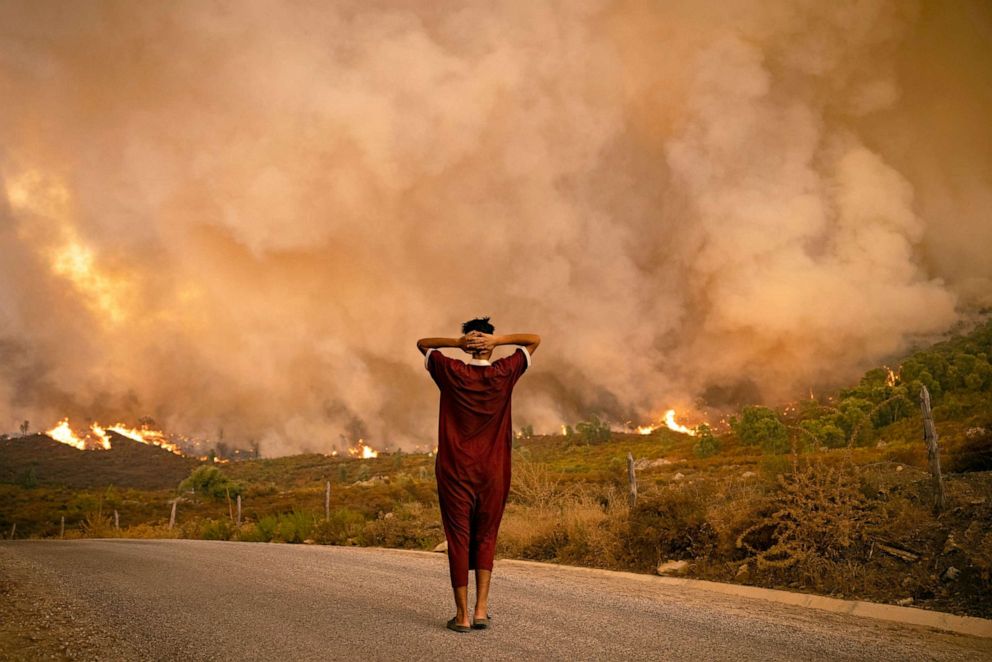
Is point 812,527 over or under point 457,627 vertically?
over

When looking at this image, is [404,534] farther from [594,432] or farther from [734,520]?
[594,432]

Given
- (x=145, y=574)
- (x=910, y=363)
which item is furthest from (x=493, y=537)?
(x=910, y=363)

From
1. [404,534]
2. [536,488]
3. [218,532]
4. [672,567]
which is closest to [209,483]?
[218,532]

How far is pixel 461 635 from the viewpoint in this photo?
468cm

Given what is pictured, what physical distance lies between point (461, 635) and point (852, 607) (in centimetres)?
433

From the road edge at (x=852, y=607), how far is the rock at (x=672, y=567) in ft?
1.62

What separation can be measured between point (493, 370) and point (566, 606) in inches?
106

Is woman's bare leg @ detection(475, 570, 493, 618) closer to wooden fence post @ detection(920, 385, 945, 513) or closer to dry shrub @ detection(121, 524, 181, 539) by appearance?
wooden fence post @ detection(920, 385, 945, 513)

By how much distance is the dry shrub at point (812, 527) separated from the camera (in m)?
7.93

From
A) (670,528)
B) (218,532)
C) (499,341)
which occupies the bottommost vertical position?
(218,532)

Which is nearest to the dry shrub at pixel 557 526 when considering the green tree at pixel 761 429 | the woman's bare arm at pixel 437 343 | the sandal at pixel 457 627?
the sandal at pixel 457 627

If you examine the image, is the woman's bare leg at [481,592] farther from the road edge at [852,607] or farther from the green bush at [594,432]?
the green bush at [594,432]

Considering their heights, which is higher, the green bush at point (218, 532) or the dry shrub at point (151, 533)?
the green bush at point (218, 532)

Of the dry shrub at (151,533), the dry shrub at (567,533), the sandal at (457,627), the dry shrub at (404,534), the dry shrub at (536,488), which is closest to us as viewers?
the sandal at (457,627)
